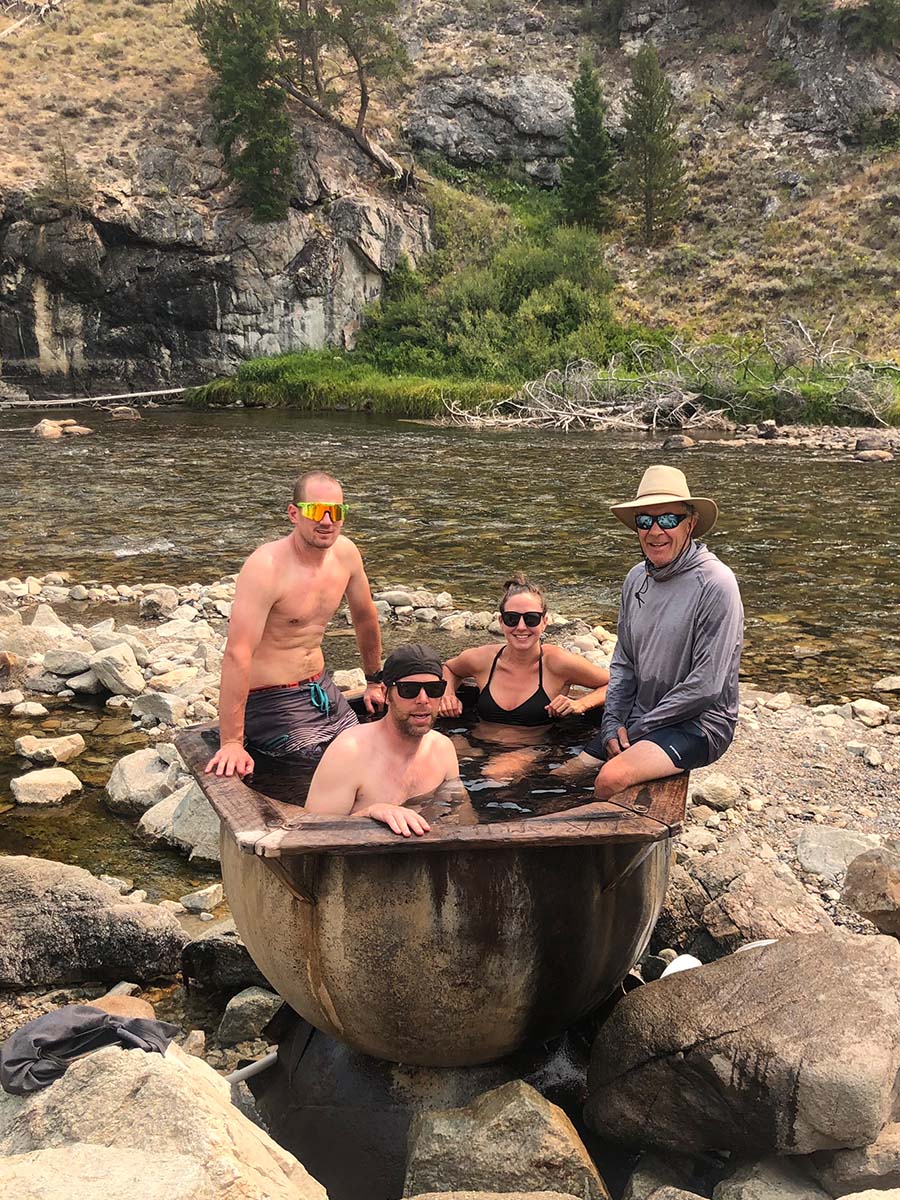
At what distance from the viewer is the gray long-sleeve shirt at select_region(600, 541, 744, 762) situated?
3.89 metres

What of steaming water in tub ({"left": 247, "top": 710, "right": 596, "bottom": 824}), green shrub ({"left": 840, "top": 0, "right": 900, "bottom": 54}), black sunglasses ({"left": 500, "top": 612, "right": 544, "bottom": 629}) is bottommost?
steaming water in tub ({"left": 247, "top": 710, "right": 596, "bottom": 824})

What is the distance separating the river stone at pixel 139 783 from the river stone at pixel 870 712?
4.67 m

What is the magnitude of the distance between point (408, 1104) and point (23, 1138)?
4.03 feet

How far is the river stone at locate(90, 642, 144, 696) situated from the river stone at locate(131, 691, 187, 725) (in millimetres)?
406

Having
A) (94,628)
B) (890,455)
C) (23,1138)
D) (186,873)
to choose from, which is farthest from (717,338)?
(23,1138)

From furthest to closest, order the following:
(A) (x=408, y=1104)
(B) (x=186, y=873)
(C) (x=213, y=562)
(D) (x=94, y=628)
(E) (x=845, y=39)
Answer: (E) (x=845, y=39)
(C) (x=213, y=562)
(D) (x=94, y=628)
(B) (x=186, y=873)
(A) (x=408, y=1104)

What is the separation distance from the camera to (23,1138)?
7.92ft

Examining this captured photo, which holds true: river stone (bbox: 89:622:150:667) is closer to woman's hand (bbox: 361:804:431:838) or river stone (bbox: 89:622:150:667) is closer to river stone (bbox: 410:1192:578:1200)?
woman's hand (bbox: 361:804:431:838)

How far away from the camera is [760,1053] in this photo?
9.20ft

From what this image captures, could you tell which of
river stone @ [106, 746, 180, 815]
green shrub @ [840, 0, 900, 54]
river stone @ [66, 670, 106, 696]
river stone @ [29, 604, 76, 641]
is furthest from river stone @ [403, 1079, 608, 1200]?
green shrub @ [840, 0, 900, 54]

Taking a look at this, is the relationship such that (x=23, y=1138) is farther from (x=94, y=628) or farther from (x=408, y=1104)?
(x=94, y=628)

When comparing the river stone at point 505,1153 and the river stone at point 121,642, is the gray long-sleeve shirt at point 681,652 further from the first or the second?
the river stone at point 121,642

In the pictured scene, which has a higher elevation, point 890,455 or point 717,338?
point 717,338

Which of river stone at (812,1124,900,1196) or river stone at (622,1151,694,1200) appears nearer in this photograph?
river stone at (812,1124,900,1196)
